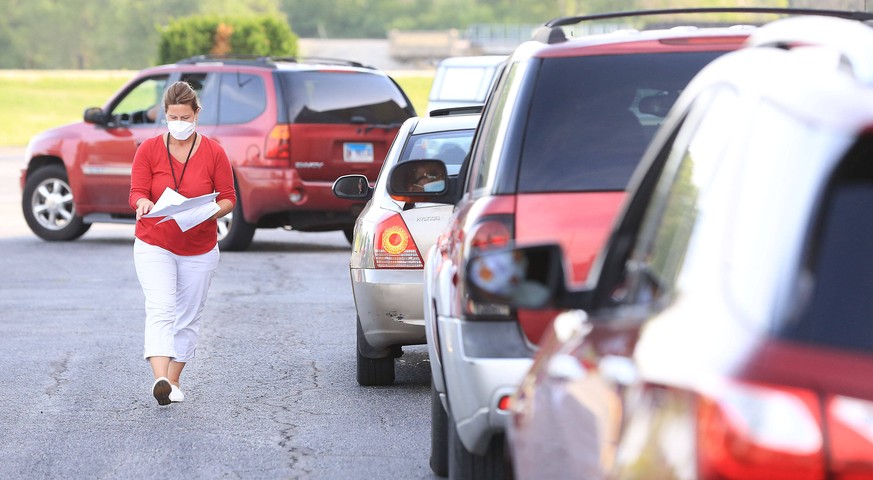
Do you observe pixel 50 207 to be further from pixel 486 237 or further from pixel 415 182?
pixel 486 237

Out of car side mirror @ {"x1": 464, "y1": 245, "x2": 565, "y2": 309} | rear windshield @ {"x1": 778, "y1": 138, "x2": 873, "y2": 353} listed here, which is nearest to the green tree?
car side mirror @ {"x1": 464, "y1": 245, "x2": 565, "y2": 309}

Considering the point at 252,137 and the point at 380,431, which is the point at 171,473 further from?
the point at 252,137

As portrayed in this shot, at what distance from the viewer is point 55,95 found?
87.5m

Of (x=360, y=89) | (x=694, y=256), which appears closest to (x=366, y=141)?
(x=360, y=89)

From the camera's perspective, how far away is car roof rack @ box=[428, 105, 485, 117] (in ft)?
34.8

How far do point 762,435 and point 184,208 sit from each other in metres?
6.43

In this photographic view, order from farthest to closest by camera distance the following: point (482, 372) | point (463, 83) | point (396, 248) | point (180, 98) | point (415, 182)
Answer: point (463, 83) < point (180, 98) < point (396, 248) < point (415, 182) < point (482, 372)

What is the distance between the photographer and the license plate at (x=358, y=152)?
1705cm

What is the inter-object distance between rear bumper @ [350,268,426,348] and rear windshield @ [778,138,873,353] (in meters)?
5.75

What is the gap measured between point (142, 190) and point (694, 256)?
6.11 meters

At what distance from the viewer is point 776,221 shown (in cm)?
235

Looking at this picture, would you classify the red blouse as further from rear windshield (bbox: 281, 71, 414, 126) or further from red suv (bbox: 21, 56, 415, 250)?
rear windshield (bbox: 281, 71, 414, 126)

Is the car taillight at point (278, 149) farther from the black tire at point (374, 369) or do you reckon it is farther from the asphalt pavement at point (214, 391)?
the black tire at point (374, 369)

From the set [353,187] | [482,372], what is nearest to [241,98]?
[353,187]
